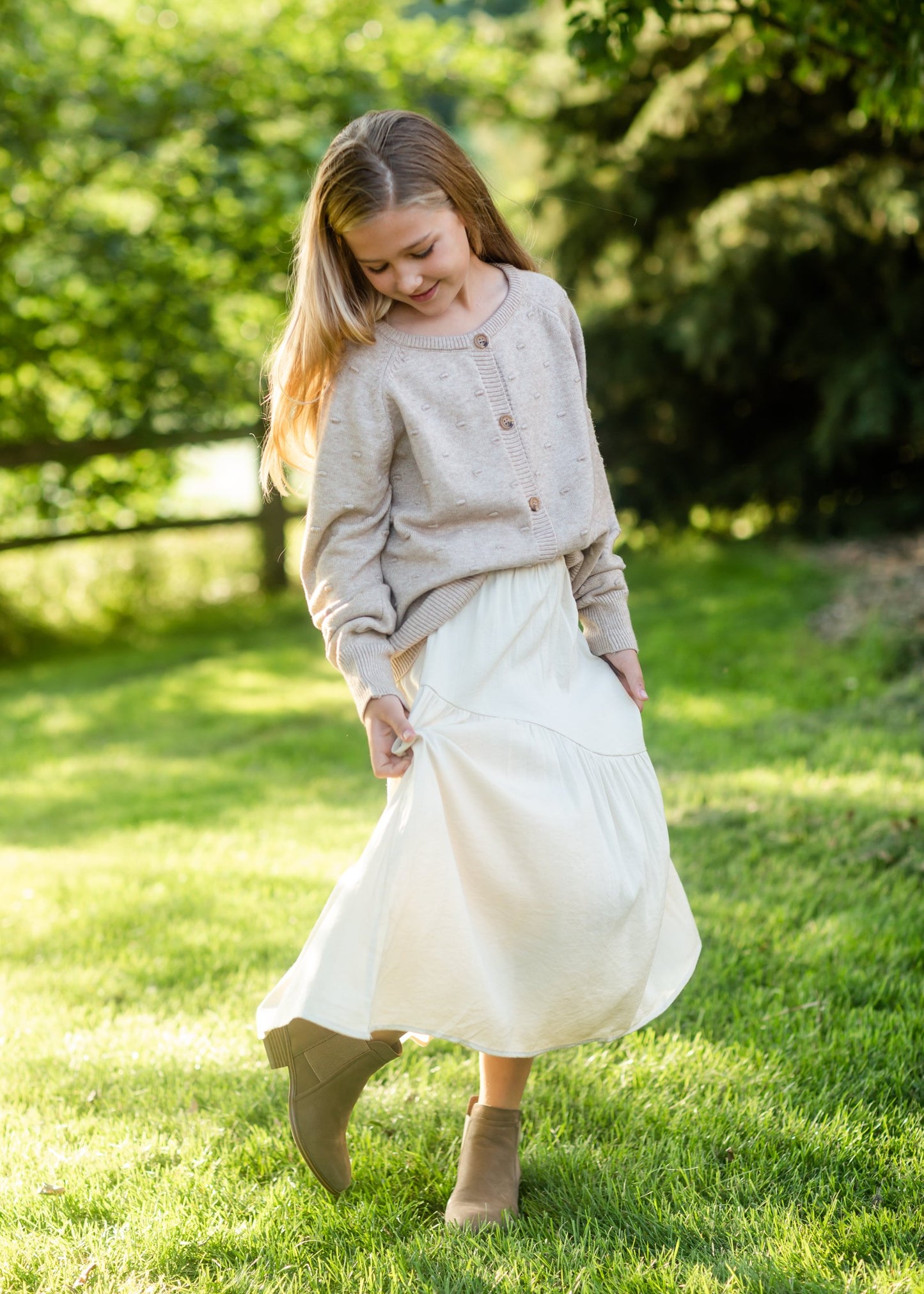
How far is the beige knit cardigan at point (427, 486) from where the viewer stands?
196 centimetres

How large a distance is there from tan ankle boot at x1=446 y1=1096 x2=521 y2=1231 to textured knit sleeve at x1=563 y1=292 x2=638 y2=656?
0.86 m

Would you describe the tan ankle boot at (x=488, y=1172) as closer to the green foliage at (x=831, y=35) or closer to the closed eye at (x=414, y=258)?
the closed eye at (x=414, y=258)

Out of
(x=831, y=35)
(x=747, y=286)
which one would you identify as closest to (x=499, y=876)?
(x=831, y=35)

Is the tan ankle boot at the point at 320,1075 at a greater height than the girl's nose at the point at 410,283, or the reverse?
the girl's nose at the point at 410,283

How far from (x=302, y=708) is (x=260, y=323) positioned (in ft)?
17.3

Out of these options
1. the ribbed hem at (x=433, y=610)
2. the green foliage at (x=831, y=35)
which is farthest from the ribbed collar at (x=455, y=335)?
the green foliage at (x=831, y=35)

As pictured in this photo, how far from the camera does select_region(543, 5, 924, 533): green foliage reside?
7504 millimetres

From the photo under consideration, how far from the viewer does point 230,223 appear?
9.05 m

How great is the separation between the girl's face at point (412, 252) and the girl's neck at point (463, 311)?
0.04 m

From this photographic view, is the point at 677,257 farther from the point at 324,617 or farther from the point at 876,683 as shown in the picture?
the point at 324,617

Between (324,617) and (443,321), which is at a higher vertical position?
(443,321)

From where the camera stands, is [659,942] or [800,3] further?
[800,3]

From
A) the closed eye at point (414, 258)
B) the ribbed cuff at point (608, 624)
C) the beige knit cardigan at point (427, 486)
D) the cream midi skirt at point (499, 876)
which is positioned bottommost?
the cream midi skirt at point (499, 876)

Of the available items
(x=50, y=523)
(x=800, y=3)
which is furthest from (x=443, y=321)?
(x=50, y=523)
